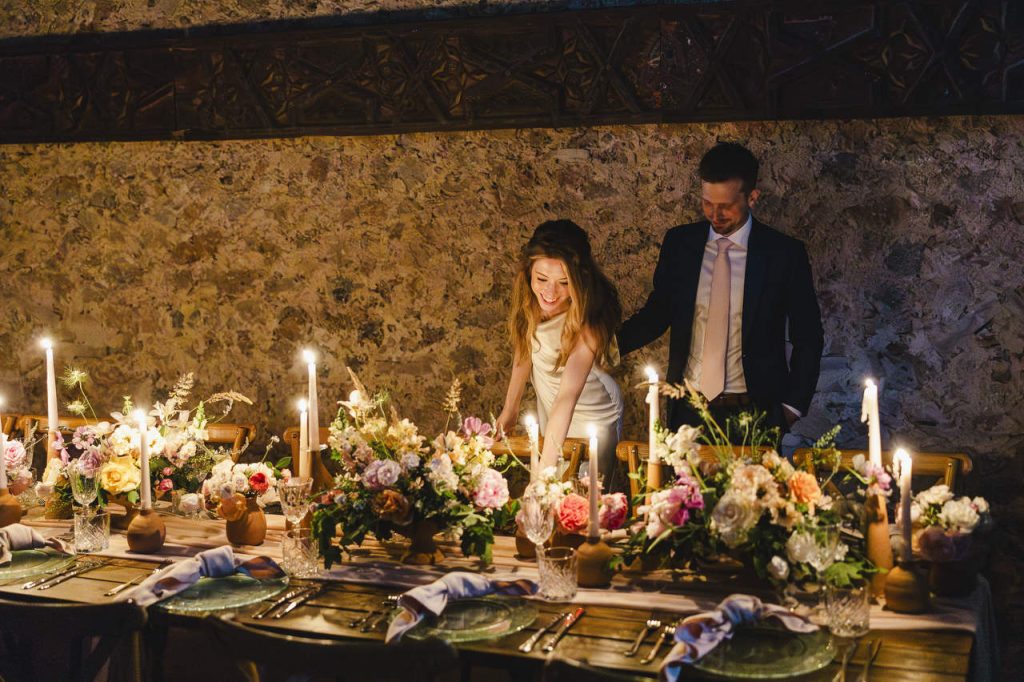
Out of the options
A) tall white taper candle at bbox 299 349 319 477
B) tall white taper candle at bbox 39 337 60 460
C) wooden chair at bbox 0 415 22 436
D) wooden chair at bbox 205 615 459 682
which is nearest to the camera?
wooden chair at bbox 205 615 459 682

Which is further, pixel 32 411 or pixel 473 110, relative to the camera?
pixel 32 411

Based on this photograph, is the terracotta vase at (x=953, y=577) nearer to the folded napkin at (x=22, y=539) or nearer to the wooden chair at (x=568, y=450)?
the wooden chair at (x=568, y=450)

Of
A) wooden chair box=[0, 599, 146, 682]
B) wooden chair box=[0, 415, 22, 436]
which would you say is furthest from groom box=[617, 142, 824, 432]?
wooden chair box=[0, 415, 22, 436]

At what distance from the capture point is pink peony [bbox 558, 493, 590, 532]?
2738mm

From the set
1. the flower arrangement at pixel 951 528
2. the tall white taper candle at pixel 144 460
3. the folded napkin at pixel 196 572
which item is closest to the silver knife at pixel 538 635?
the folded napkin at pixel 196 572

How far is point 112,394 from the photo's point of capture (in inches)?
210

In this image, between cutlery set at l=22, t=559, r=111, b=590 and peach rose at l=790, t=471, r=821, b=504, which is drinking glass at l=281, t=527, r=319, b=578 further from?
peach rose at l=790, t=471, r=821, b=504

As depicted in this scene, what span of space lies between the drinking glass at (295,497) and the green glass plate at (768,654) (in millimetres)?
1202

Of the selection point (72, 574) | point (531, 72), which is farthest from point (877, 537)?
point (531, 72)

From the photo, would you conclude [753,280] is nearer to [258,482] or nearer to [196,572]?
[258,482]

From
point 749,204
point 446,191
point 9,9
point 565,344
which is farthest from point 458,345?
point 9,9

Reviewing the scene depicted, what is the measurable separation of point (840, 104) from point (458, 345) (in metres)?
1.85

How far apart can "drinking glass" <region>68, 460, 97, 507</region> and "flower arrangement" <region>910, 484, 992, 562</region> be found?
7.33 feet

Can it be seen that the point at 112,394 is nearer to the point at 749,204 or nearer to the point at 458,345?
the point at 458,345
